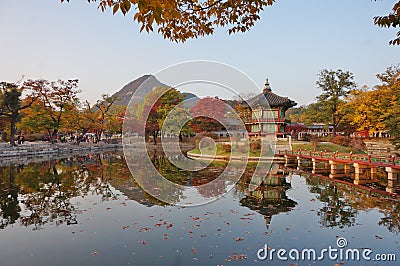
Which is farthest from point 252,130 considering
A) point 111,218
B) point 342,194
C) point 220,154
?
point 111,218

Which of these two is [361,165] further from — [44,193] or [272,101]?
[272,101]

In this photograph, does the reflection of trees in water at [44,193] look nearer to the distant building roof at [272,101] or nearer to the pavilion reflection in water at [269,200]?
the pavilion reflection in water at [269,200]

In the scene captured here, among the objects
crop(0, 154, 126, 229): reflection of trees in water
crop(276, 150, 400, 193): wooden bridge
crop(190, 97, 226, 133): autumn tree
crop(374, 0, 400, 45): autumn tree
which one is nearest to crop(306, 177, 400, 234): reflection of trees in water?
crop(276, 150, 400, 193): wooden bridge

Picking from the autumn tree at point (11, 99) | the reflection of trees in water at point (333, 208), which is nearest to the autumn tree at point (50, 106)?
the autumn tree at point (11, 99)

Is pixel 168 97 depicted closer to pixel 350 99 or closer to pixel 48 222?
pixel 350 99

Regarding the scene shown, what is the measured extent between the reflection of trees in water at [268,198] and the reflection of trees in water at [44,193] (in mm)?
4906

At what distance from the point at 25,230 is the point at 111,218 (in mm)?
1957

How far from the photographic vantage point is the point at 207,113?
113 feet

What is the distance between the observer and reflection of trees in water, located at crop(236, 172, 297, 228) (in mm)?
7917

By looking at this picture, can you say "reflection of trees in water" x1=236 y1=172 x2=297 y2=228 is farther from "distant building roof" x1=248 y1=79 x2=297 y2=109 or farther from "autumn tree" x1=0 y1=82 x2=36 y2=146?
"autumn tree" x1=0 y1=82 x2=36 y2=146

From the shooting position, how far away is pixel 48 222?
6.78m

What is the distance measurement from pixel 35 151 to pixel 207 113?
769 inches

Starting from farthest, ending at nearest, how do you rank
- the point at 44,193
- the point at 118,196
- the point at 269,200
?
the point at 44,193
the point at 118,196
the point at 269,200

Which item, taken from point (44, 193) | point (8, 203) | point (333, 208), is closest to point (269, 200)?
point (333, 208)
